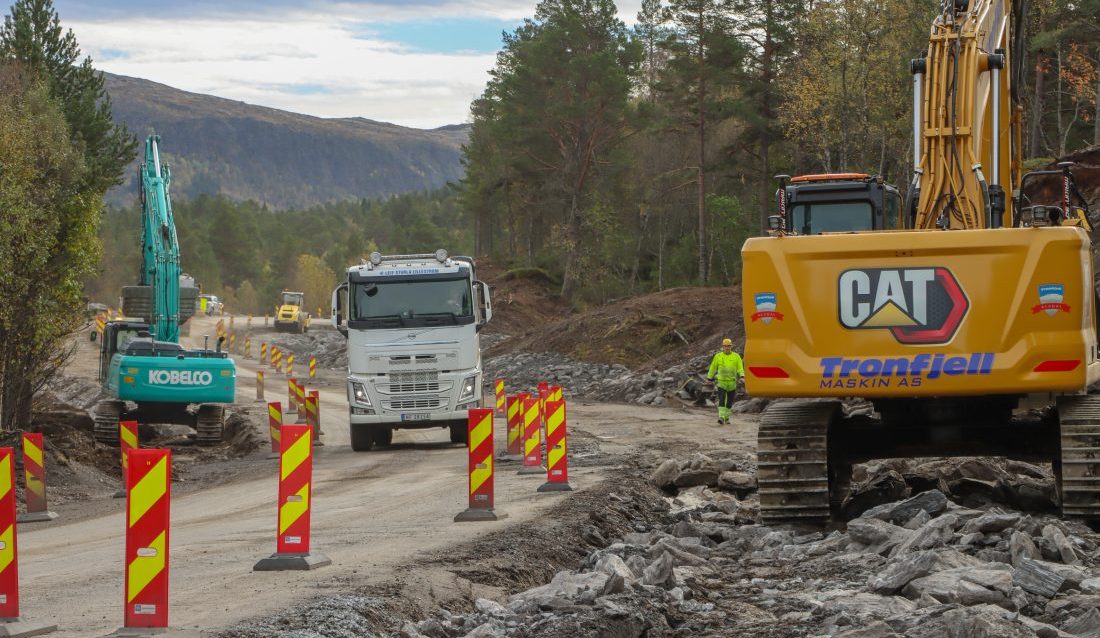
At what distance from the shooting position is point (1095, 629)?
305 inches

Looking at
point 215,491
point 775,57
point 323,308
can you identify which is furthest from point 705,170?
point 323,308

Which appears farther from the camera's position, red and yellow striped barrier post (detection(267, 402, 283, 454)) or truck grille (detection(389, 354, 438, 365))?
red and yellow striped barrier post (detection(267, 402, 283, 454))

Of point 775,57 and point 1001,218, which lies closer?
point 1001,218

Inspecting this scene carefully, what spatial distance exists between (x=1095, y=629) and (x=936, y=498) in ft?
15.5

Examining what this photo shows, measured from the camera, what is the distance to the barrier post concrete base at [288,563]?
34.4ft

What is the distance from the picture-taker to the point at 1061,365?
11.3m

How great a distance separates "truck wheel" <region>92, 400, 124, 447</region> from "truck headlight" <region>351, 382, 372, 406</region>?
22.9 ft

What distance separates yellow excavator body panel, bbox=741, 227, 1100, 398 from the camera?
11320 mm

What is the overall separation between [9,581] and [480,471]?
245 inches

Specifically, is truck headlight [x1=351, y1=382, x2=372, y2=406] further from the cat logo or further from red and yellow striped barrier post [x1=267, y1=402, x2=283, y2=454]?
the cat logo

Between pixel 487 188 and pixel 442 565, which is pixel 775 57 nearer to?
pixel 487 188

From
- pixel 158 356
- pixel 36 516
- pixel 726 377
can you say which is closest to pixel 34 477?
pixel 36 516

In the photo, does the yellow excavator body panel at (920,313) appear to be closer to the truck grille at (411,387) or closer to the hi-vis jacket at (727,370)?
the truck grille at (411,387)

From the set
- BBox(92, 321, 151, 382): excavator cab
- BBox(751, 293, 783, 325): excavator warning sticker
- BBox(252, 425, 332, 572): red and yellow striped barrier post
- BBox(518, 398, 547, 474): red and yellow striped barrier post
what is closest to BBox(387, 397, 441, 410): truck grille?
BBox(518, 398, 547, 474): red and yellow striped barrier post
